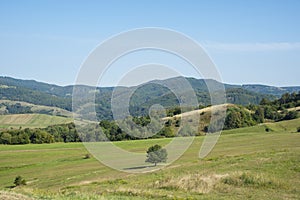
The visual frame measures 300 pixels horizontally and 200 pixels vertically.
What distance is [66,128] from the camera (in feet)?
443

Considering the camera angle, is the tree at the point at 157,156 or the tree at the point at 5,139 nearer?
the tree at the point at 157,156

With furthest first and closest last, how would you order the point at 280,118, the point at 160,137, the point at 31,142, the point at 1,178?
1. the point at 280,118
2. the point at 31,142
3. the point at 160,137
4. the point at 1,178

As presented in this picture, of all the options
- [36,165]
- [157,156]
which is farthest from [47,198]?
[36,165]

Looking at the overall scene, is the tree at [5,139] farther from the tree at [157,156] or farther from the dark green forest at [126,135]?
the tree at [157,156]

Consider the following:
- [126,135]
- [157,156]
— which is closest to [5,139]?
[126,135]

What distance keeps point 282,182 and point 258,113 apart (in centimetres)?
11417

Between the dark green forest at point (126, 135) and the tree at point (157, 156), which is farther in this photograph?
the dark green forest at point (126, 135)

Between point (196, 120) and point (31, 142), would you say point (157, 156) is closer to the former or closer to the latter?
point (196, 120)

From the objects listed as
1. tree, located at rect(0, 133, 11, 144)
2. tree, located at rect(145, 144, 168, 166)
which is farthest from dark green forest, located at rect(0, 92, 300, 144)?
tree, located at rect(145, 144, 168, 166)

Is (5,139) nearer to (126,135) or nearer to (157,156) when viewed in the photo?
(126,135)

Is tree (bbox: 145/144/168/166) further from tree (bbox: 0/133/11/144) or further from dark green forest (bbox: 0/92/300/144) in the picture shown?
tree (bbox: 0/133/11/144)

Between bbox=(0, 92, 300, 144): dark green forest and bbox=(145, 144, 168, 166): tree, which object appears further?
bbox=(0, 92, 300, 144): dark green forest

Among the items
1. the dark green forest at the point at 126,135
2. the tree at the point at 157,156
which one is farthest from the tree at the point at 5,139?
the tree at the point at 157,156

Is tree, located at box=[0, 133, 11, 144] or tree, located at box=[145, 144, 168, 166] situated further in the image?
tree, located at box=[0, 133, 11, 144]
